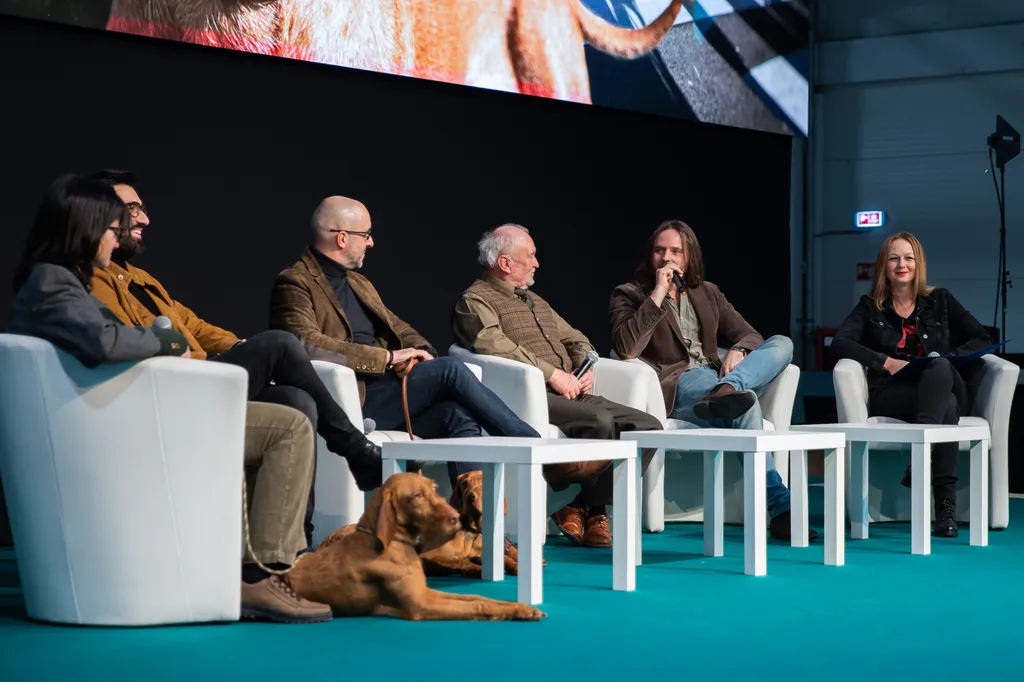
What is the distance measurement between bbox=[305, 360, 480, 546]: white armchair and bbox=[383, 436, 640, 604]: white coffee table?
18.5 inches

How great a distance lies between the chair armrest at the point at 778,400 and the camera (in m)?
4.94

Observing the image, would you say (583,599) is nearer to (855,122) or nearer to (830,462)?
(830,462)

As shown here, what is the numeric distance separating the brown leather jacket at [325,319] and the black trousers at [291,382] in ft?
1.67

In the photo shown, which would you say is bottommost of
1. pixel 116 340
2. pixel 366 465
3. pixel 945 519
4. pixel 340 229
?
pixel 945 519

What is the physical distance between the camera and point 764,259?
800 centimetres

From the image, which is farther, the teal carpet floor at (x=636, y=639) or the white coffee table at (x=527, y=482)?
the white coffee table at (x=527, y=482)

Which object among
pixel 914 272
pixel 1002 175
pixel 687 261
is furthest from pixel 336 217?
pixel 1002 175

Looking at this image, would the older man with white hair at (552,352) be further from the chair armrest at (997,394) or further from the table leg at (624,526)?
the chair armrest at (997,394)

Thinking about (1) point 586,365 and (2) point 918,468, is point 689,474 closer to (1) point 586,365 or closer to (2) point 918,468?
(1) point 586,365

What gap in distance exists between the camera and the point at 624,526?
3.26m

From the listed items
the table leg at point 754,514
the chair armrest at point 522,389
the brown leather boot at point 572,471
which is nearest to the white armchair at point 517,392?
the chair armrest at point 522,389

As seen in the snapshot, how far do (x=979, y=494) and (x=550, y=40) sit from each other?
327cm

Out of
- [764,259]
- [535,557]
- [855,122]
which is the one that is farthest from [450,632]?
[855,122]

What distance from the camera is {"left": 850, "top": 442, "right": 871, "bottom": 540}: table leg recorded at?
14.3 feet
